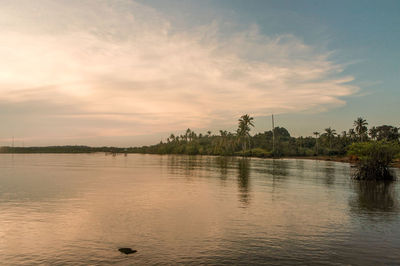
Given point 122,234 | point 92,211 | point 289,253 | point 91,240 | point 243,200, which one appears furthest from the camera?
point 243,200

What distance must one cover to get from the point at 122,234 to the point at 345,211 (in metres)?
16.5

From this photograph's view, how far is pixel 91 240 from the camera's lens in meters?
15.1

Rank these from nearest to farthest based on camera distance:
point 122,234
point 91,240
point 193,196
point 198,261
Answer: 1. point 198,261
2. point 91,240
3. point 122,234
4. point 193,196

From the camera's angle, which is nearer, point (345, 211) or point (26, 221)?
point (26, 221)

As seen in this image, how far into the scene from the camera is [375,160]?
4306 centimetres

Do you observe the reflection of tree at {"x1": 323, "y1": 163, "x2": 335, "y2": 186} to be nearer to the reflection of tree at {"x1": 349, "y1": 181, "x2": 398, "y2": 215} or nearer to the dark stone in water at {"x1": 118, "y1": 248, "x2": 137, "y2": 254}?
the reflection of tree at {"x1": 349, "y1": 181, "x2": 398, "y2": 215}

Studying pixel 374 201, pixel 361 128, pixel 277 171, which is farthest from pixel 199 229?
pixel 361 128

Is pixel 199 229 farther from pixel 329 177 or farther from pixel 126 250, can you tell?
pixel 329 177

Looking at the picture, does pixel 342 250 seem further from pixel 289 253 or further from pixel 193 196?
pixel 193 196

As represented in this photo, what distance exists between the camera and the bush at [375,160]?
4184 centimetres

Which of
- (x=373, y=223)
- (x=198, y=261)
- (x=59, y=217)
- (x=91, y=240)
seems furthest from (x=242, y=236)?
(x=59, y=217)

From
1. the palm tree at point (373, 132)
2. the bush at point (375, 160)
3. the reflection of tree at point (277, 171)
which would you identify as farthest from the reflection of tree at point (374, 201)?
the palm tree at point (373, 132)

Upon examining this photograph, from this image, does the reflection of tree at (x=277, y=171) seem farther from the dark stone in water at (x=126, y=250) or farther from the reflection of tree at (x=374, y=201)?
the dark stone in water at (x=126, y=250)

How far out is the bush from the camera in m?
41.8
